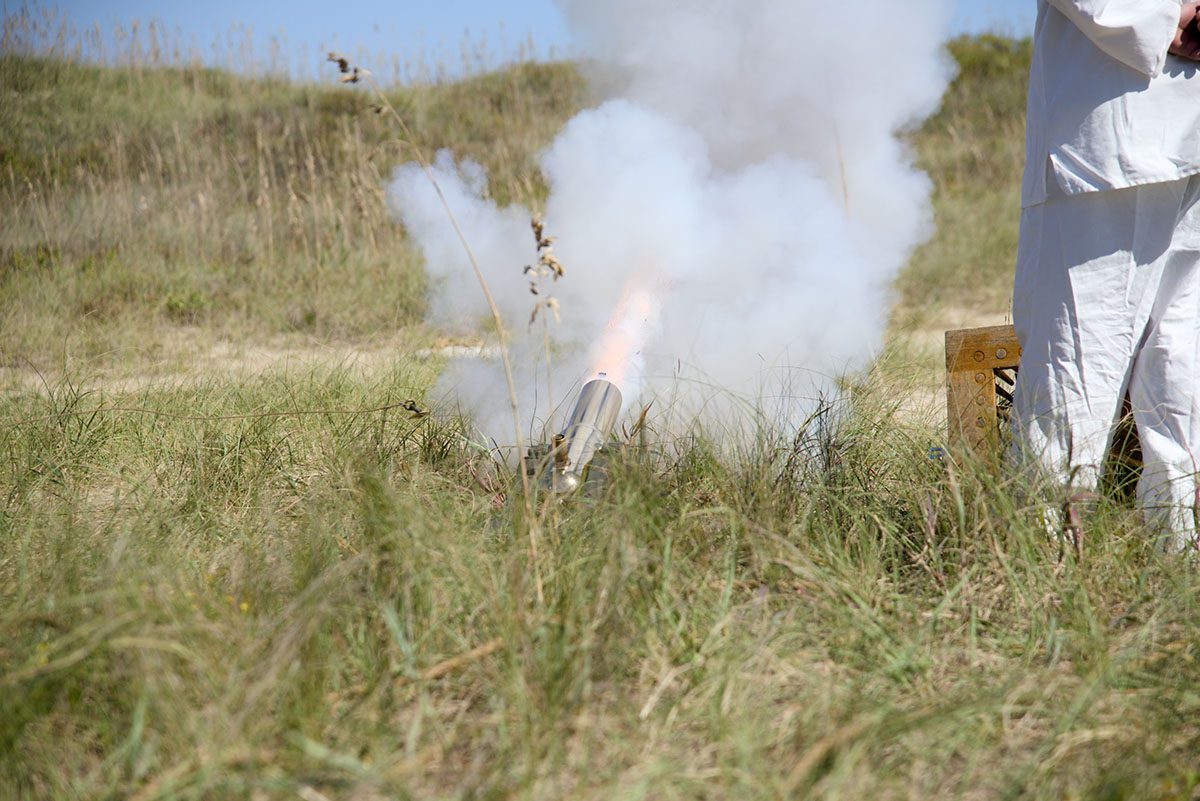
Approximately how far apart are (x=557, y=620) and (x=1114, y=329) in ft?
4.66

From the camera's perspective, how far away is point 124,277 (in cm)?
648

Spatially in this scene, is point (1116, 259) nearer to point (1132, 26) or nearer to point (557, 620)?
point (1132, 26)

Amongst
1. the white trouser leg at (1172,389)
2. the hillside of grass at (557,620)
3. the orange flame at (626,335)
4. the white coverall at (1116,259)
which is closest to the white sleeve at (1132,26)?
the white coverall at (1116,259)

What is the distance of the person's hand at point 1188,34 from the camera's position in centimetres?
226

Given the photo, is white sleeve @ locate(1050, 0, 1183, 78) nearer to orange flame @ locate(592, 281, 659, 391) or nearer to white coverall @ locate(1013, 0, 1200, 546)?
white coverall @ locate(1013, 0, 1200, 546)

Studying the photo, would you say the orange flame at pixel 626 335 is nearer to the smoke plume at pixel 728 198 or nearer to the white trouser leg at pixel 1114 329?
the smoke plume at pixel 728 198

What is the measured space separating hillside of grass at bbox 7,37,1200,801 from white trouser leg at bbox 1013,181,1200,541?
0.16 metres

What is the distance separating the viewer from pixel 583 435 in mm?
2879

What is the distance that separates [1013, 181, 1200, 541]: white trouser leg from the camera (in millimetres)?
2309

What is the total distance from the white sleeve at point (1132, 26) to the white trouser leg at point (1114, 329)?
28cm

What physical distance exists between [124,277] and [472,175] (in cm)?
257

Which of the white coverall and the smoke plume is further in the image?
the smoke plume

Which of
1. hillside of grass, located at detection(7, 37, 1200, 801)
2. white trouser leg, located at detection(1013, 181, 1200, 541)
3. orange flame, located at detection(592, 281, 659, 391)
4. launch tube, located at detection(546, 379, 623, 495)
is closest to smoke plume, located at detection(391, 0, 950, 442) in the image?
orange flame, located at detection(592, 281, 659, 391)

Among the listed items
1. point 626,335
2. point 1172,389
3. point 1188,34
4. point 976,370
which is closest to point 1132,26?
point 1188,34
